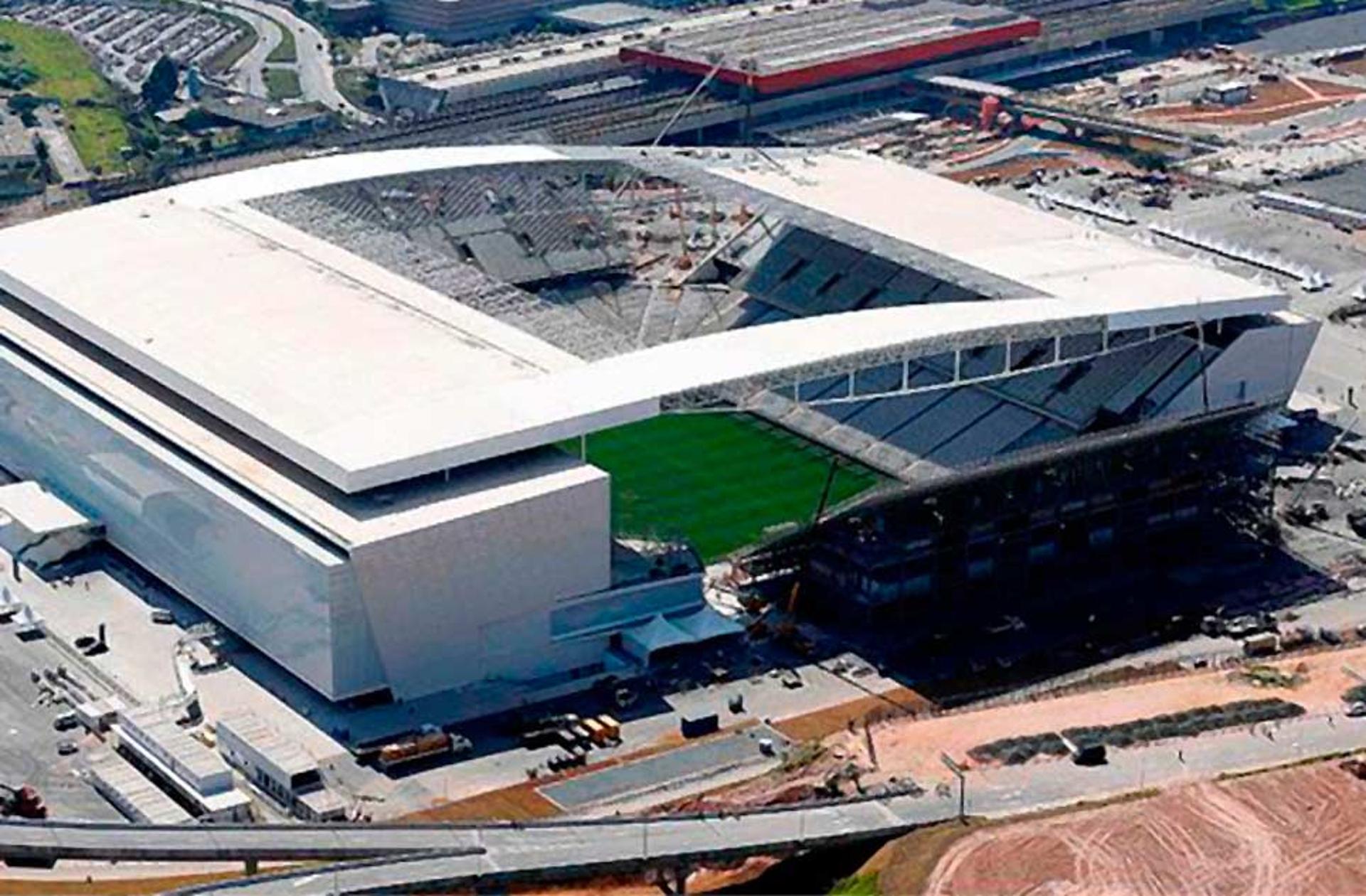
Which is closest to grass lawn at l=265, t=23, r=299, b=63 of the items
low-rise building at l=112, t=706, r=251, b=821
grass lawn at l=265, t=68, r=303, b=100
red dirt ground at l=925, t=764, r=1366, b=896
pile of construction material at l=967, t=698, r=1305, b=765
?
grass lawn at l=265, t=68, r=303, b=100

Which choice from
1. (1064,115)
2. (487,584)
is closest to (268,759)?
(487,584)

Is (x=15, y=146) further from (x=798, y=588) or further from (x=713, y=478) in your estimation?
(x=798, y=588)

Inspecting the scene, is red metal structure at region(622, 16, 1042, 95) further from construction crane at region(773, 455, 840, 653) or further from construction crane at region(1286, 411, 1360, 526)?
construction crane at region(773, 455, 840, 653)

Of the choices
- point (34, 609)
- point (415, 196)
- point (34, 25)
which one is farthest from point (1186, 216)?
point (34, 25)

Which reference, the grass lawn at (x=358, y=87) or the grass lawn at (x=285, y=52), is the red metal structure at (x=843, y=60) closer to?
the grass lawn at (x=358, y=87)

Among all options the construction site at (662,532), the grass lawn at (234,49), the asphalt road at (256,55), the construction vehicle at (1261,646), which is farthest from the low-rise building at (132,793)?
the grass lawn at (234,49)

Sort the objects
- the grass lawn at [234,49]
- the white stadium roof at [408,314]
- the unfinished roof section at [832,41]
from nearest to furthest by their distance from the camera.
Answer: the white stadium roof at [408,314]
the unfinished roof section at [832,41]
the grass lawn at [234,49]
